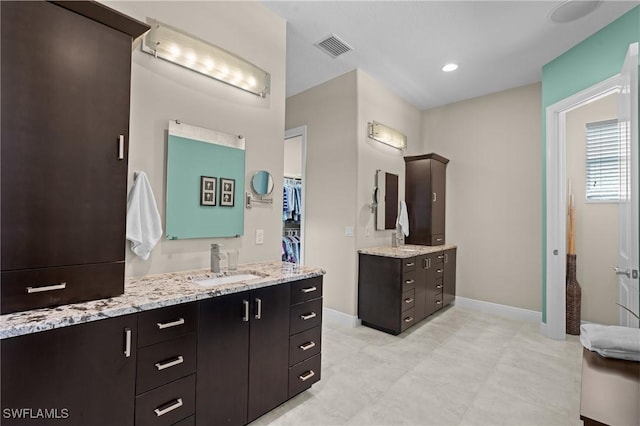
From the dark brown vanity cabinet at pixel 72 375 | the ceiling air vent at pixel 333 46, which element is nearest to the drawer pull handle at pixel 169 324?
the dark brown vanity cabinet at pixel 72 375

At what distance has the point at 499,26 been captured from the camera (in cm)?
274

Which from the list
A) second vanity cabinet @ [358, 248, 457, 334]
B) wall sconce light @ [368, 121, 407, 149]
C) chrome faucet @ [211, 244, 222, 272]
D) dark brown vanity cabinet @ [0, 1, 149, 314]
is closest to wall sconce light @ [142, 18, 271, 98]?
dark brown vanity cabinet @ [0, 1, 149, 314]

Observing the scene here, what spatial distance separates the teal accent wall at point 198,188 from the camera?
198 cm

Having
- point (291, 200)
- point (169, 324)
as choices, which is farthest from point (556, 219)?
point (169, 324)

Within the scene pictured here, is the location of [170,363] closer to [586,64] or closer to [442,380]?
[442,380]

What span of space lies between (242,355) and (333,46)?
9.71ft

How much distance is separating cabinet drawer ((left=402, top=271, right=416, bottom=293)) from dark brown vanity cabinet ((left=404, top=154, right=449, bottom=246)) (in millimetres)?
881

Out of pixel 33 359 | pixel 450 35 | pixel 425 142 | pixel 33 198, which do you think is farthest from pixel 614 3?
pixel 33 359

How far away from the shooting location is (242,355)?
1.75 m

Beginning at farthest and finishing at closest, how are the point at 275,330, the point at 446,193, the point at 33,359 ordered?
1. the point at 446,193
2. the point at 275,330
3. the point at 33,359

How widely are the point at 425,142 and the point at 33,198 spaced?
4.82 meters

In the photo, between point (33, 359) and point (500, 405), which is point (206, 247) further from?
point (500, 405)

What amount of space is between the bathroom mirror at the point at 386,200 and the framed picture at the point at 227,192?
6.84 feet

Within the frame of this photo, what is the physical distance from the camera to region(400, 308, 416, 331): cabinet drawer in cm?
330
